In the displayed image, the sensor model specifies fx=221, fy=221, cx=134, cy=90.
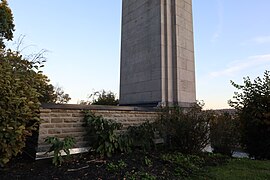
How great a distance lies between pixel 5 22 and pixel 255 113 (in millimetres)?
11508

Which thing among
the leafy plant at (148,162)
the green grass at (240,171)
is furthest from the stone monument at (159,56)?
the leafy plant at (148,162)

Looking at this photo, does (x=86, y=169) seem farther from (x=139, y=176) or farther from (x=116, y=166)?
(x=139, y=176)

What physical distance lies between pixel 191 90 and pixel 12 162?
6.20 m

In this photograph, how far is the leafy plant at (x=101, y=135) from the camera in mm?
4602

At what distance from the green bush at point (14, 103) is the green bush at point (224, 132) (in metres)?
4.24

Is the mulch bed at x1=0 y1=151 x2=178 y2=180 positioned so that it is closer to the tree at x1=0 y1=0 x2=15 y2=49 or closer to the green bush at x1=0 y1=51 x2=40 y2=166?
the green bush at x1=0 y1=51 x2=40 y2=166

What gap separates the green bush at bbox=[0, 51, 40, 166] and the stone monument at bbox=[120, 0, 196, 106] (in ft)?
14.9

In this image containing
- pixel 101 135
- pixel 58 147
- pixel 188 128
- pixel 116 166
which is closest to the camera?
pixel 116 166

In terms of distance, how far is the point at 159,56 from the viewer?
304 inches

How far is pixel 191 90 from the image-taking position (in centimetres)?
828

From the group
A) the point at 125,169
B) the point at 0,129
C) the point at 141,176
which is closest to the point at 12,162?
the point at 0,129

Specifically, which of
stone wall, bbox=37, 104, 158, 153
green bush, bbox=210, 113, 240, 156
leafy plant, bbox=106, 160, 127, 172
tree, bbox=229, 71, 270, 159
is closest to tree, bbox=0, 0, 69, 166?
stone wall, bbox=37, 104, 158, 153

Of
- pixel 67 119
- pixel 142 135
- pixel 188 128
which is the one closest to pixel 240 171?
pixel 188 128

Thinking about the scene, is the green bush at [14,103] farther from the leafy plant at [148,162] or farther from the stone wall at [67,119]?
the leafy plant at [148,162]
